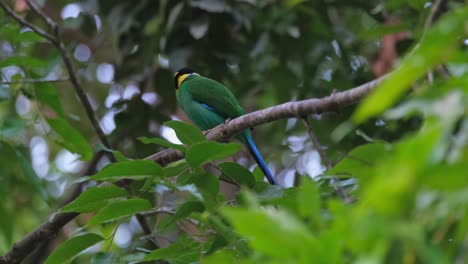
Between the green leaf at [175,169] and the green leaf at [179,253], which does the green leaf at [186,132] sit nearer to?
the green leaf at [175,169]

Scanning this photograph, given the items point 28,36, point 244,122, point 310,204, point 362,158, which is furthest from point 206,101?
point 310,204

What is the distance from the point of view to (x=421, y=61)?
3.34 ft

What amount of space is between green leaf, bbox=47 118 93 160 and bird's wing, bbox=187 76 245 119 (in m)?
1.21

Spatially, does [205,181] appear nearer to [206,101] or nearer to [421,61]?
[421,61]

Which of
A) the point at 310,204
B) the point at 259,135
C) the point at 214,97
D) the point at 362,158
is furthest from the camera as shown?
the point at 259,135

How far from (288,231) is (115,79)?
364cm

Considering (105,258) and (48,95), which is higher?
(48,95)

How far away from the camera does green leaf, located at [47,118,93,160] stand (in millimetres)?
3006

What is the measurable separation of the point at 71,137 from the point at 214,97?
51.5 inches

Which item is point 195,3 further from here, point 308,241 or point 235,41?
point 308,241

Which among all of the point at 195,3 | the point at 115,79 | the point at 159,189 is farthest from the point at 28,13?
the point at 159,189

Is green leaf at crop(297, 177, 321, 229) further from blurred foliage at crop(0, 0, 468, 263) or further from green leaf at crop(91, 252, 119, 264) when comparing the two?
green leaf at crop(91, 252, 119, 264)

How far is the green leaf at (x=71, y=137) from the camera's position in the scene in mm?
3006

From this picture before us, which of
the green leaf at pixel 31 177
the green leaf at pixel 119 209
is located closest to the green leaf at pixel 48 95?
the green leaf at pixel 31 177
